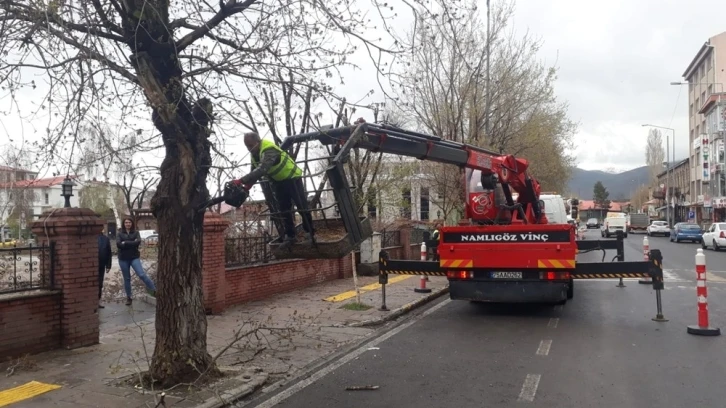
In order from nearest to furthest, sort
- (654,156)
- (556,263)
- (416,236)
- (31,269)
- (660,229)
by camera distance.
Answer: (31,269) → (556,263) → (416,236) → (660,229) → (654,156)

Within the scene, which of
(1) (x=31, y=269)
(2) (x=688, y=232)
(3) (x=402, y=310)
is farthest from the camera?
(2) (x=688, y=232)

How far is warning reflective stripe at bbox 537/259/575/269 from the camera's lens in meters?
10.5

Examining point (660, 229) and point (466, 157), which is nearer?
point (466, 157)

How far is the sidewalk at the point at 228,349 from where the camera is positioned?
20.0ft

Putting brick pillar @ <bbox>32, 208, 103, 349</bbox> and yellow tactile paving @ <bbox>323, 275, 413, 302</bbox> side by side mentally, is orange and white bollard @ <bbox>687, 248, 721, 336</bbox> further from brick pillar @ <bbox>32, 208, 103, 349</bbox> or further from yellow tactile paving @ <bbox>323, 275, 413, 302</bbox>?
brick pillar @ <bbox>32, 208, 103, 349</bbox>

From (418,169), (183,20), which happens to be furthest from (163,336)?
(418,169)

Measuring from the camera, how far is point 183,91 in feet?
20.4

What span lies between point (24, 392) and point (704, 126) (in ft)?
235

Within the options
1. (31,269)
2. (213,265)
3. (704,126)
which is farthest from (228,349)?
(704,126)

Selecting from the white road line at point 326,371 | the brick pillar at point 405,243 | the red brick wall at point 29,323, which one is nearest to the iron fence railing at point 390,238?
the brick pillar at point 405,243

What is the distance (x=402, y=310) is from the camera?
11.6 m

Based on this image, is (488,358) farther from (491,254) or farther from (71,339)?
(71,339)

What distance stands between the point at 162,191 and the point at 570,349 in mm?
5785

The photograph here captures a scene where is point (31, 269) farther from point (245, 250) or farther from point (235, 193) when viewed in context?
point (245, 250)
